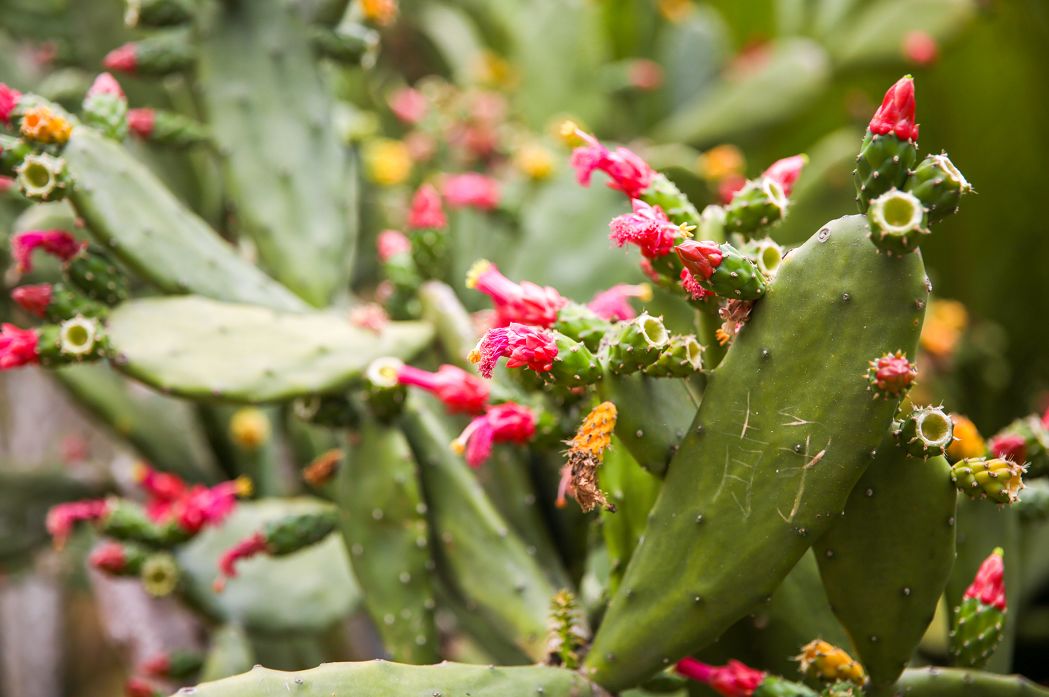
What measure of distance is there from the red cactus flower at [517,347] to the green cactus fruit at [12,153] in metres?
0.75

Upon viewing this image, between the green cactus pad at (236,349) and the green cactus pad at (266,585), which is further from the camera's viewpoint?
the green cactus pad at (266,585)

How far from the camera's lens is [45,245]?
146cm

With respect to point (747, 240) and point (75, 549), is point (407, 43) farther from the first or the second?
point (747, 240)

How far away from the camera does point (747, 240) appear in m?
1.29

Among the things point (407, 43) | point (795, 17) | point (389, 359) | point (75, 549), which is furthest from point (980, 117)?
point (75, 549)

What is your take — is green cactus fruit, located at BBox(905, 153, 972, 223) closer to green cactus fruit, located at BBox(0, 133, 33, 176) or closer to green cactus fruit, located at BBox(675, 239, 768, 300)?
green cactus fruit, located at BBox(675, 239, 768, 300)

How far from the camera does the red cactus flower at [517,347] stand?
1063 mm

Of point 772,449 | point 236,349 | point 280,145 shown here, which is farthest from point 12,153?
point 772,449

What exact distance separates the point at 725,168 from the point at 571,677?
1365mm

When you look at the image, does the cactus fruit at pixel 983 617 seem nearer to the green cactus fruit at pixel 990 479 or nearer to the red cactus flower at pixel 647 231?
the green cactus fruit at pixel 990 479

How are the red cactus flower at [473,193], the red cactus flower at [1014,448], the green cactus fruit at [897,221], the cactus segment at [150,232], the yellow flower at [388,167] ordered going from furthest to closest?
the yellow flower at [388,167], the red cactus flower at [473,193], the cactus segment at [150,232], the red cactus flower at [1014,448], the green cactus fruit at [897,221]

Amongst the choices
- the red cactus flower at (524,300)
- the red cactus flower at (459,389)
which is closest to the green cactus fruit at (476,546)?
the red cactus flower at (459,389)

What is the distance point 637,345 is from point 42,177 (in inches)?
33.4

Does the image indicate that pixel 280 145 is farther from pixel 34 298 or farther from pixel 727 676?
pixel 727 676
